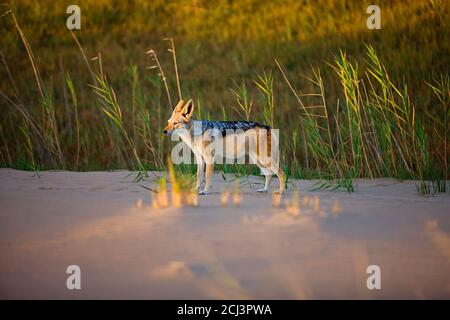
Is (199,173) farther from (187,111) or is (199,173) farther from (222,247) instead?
(222,247)

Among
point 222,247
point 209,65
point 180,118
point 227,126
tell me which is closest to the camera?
point 222,247

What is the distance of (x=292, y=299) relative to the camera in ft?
11.9

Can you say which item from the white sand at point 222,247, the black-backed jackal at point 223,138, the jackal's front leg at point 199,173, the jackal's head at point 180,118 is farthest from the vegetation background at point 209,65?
the white sand at point 222,247

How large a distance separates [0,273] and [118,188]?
306 centimetres

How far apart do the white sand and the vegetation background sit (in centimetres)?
305

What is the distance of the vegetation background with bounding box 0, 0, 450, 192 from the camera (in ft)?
35.6

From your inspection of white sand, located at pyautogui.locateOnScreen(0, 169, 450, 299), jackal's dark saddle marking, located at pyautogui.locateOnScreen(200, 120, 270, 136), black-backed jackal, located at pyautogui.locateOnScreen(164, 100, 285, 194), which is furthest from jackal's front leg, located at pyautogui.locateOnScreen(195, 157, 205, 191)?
white sand, located at pyautogui.locateOnScreen(0, 169, 450, 299)

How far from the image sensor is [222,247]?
454 centimetres

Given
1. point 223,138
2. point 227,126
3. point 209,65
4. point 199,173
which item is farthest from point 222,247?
point 209,65

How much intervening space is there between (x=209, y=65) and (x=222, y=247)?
38.0 ft

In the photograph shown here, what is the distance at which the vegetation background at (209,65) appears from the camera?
10844 mm

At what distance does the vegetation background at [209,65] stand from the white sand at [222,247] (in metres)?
3.05

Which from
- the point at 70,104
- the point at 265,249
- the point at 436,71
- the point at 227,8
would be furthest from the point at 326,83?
the point at 265,249
